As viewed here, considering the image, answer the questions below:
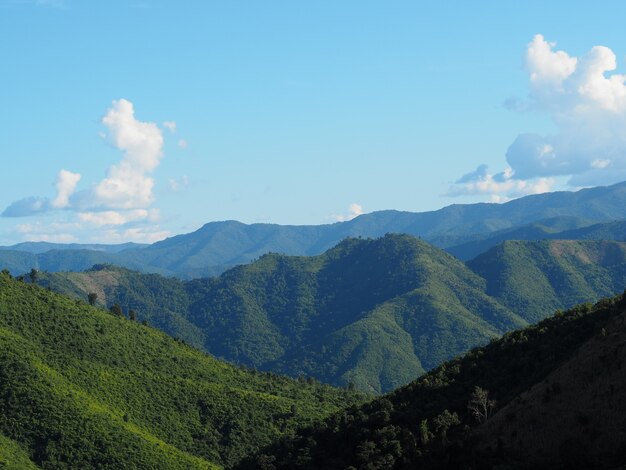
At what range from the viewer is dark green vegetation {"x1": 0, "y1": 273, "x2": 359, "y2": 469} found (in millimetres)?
133625

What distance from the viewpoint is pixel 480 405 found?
86.2m

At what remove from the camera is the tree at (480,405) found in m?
82.8

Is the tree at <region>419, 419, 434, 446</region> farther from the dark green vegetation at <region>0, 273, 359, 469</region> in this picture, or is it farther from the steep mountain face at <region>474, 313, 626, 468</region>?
the dark green vegetation at <region>0, 273, 359, 469</region>

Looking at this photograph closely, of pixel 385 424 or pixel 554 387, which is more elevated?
pixel 554 387

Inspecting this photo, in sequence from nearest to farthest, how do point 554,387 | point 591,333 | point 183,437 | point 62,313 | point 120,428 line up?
point 554,387 → point 591,333 → point 120,428 → point 183,437 → point 62,313

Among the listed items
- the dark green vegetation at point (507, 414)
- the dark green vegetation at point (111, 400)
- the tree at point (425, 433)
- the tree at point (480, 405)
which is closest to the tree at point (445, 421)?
A: the dark green vegetation at point (507, 414)

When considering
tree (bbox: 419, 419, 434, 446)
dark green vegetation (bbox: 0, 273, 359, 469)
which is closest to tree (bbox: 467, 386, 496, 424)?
tree (bbox: 419, 419, 434, 446)

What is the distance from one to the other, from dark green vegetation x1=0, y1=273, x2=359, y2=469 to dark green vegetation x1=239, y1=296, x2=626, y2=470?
4081 centimetres

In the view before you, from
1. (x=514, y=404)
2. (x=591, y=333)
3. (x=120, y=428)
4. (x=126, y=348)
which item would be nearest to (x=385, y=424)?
(x=514, y=404)

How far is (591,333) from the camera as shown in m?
93.8

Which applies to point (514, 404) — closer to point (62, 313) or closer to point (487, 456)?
point (487, 456)

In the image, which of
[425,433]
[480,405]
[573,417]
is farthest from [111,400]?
[573,417]

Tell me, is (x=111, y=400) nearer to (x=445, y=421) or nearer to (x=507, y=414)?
(x=445, y=421)

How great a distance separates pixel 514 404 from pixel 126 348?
12699 centimetres
